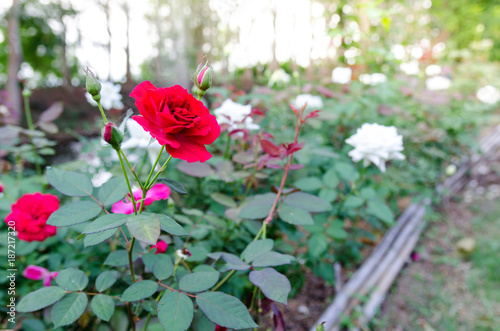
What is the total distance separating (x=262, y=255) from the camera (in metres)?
0.61

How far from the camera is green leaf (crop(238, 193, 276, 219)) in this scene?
730 millimetres

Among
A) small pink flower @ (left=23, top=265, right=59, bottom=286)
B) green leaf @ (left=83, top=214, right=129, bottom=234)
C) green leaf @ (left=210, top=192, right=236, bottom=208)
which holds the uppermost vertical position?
green leaf @ (left=83, top=214, right=129, bottom=234)

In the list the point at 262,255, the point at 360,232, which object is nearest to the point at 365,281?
the point at 360,232

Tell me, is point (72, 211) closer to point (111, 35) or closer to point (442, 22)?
point (442, 22)

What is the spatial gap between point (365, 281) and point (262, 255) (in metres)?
1.28

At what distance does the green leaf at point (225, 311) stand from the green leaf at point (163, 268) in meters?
0.09

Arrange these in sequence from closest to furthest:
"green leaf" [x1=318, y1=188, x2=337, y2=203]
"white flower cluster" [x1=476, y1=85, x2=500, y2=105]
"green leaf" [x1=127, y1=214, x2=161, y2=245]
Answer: "green leaf" [x1=127, y1=214, x2=161, y2=245] → "green leaf" [x1=318, y1=188, x2=337, y2=203] → "white flower cluster" [x1=476, y1=85, x2=500, y2=105]

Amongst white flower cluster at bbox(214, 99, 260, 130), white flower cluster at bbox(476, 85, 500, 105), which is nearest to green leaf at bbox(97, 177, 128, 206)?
white flower cluster at bbox(214, 99, 260, 130)

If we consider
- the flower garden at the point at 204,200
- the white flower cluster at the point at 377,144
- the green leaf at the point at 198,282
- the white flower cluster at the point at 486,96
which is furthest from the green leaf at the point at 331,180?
the white flower cluster at the point at 486,96

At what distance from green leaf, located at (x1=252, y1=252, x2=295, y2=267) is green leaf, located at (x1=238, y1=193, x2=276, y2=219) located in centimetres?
14

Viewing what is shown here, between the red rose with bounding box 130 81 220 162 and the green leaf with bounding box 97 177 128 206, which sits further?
the green leaf with bounding box 97 177 128 206

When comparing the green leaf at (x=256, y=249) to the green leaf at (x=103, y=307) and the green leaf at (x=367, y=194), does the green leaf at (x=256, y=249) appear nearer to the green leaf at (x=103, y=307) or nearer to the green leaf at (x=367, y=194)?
the green leaf at (x=103, y=307)

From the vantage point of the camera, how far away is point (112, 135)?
1.45 feet

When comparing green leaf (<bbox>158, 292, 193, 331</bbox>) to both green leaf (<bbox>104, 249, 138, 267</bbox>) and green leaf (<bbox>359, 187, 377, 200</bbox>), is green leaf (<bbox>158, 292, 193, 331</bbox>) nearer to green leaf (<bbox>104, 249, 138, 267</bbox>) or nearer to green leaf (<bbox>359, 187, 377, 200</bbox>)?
green leaf (<bbox>104, 249, 138, 267</bbox>)
